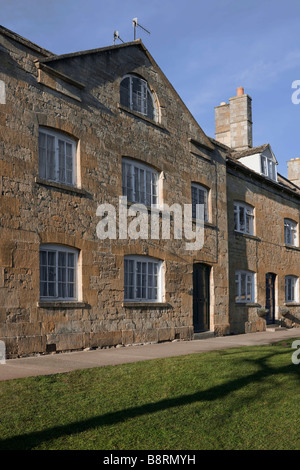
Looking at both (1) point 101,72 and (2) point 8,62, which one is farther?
(1) point 101,72

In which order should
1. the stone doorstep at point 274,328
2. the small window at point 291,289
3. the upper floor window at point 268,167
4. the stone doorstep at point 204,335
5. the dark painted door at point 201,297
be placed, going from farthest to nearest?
the small window at point 291,289
the upper floor window at point 268,167
the stone doorstep at point 274,328
the dark painted door at point 201,297
the stone doorstep at point 204,335

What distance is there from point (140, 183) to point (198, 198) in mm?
3273

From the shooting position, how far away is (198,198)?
60.7ft

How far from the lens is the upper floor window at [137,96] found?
1577 centimetres

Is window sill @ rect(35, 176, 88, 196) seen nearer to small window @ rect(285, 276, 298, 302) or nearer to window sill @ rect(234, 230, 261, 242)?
window sill @ rect(234, 230, 261, 242)

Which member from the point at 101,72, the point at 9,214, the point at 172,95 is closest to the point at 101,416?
the point at 9,214

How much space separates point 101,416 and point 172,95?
1314cm

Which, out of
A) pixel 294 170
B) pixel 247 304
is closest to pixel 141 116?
pixel 247 304

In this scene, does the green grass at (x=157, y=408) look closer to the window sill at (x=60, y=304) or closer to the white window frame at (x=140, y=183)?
the window sill at (x=60, y=304)

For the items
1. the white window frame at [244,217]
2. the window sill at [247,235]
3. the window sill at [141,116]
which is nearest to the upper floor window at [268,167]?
the white window frame at [244,217]

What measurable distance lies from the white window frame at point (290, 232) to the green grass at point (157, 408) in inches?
659

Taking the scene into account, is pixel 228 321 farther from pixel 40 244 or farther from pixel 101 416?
pixel 101 416

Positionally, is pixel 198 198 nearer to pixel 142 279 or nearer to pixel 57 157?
pixel 142 279

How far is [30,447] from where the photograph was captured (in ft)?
17.5
